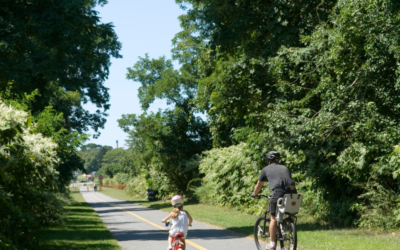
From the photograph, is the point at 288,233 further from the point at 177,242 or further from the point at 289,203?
the point at 177,242

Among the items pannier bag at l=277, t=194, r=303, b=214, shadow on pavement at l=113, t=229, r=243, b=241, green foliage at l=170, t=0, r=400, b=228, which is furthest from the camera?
shadow on pavement at l=113, t=229, r=243, b=241

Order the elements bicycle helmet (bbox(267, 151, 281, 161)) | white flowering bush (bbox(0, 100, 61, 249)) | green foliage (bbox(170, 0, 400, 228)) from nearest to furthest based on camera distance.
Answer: white flowering bush (bbox(0, 100, 61, 249))
bicycle helmet (bbox(267, 151, 281, 161))
green foliage (bbox(170, 0, 400, 228))

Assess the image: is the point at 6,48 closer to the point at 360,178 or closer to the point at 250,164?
the point at 360,178

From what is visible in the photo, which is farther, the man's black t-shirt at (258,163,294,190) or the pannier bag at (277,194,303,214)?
the man's black t-shirt at (258,163,294,190)

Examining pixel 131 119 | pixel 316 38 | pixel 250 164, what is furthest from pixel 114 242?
pixel 131 119

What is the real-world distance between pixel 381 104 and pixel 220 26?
7062 millimetres

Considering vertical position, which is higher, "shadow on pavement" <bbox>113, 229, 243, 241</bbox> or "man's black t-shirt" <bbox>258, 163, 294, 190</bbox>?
"man's black t-shirt" <bbox>258, 163, 294, 190</bbox>

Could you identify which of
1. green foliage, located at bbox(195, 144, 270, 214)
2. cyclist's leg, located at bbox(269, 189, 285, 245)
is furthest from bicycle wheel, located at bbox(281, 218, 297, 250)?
green foliage, located at bbox(195, 144, 270, 214)

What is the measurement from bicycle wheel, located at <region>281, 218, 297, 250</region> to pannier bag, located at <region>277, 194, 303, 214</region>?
0.76 feet

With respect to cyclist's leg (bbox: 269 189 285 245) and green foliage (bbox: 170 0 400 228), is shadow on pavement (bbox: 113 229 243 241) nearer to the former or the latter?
green foliage (bbox: 170 0 400 228)

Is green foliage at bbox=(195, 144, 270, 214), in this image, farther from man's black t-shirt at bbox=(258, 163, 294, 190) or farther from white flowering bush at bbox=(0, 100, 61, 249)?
man's black t-shirt at bbox=(258, 163, 294, 190)

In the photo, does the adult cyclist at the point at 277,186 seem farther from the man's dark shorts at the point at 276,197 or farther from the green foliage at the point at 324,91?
the green foliage at the point at 324,91

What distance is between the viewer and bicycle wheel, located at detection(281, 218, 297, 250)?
28.7 feet

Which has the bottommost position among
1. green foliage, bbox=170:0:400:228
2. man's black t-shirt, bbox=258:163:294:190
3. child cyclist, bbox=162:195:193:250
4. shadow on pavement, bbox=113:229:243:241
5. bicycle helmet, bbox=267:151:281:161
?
shadow on pavement, bbox=113:229:243:241
